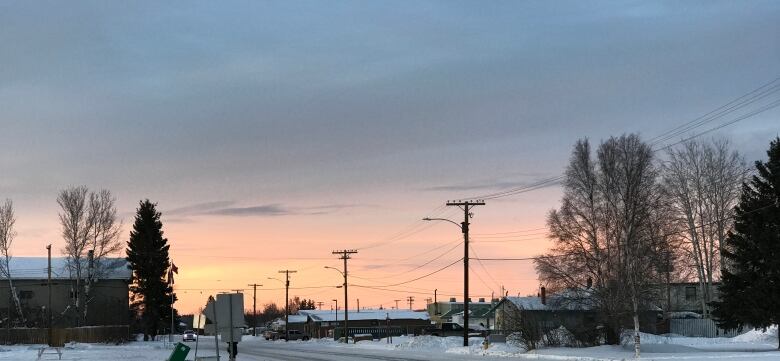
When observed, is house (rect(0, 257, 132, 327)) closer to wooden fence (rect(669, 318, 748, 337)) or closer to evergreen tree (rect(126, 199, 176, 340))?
evergreen tree (rect(126, 199, 176, 340))

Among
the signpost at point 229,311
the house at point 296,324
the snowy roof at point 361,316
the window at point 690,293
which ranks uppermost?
the signpost at point 229,311

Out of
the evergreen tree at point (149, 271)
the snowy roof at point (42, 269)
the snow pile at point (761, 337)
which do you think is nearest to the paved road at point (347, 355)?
the snow pile at point (761, 337)

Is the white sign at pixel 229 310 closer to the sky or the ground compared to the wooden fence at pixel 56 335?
closer to the sky

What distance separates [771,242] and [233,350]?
102 feet

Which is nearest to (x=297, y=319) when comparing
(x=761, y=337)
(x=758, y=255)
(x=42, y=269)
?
(x=42, y=269)

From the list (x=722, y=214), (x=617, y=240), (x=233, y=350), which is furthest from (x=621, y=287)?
(x=233, y=350)

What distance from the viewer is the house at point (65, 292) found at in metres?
83.8

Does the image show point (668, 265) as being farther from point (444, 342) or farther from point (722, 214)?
point (444, 342)

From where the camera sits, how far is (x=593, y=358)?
37.1 meters

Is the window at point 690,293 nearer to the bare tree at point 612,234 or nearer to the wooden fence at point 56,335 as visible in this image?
the bare tree at point 612,234

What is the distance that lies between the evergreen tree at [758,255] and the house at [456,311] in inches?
2892

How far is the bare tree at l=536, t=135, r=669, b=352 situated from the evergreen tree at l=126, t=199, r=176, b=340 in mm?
48923

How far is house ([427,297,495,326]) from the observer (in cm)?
13150

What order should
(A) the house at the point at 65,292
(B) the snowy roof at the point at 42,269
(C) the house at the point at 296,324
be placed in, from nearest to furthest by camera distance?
1. (A) the house at the point at 65,292
2. (B) the snowy roof at the point at 42,269
3. (C) the house at the point at 296,324
